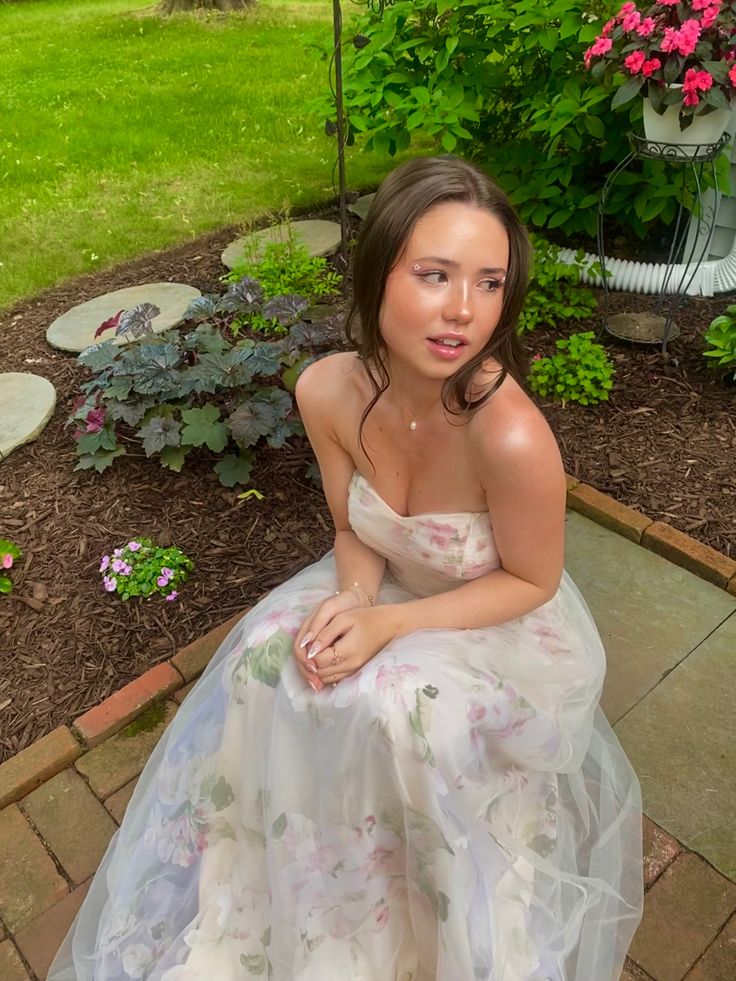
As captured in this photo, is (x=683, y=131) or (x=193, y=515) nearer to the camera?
(x=193, y=515)

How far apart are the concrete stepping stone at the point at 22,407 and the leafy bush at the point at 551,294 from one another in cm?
229

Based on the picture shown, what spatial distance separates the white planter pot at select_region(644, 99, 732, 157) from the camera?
124 inches

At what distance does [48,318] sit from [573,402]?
290cm

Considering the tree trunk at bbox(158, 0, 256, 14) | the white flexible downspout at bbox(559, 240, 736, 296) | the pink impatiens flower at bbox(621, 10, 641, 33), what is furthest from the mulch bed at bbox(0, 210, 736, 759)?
the tree trunk at bbox(158, 0, 256, 14)

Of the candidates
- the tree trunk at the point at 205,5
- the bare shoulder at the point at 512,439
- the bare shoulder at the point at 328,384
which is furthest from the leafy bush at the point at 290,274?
the tree trunk at the point at 205,5

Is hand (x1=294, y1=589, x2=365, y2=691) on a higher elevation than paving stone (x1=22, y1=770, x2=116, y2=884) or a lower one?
higher

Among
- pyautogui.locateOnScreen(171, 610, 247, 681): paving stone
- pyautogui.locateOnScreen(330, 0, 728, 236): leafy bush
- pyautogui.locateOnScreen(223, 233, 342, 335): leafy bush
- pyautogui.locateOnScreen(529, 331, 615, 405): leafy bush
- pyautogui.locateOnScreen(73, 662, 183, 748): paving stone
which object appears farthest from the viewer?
pyautogui.locateOnScreen(223, 233, 342, 335): leafy bush

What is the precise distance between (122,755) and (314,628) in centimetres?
103

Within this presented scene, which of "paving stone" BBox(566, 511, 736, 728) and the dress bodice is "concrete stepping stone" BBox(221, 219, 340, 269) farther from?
the dress bodice

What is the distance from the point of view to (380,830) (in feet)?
5.05

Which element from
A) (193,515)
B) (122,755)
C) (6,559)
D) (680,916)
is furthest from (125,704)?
(680,916)

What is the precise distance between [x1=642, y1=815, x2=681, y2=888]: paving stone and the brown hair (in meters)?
1.21

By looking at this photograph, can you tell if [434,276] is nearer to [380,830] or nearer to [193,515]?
[380,830]

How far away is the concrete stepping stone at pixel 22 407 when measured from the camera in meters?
3.31
